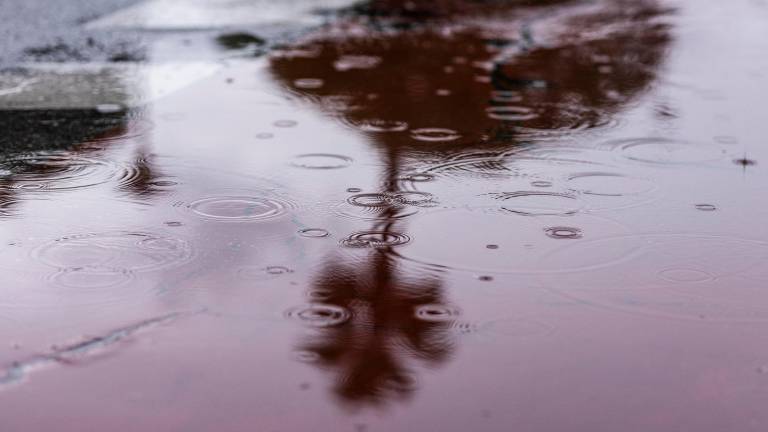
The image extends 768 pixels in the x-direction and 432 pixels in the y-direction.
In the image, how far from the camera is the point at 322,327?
199 centimetres

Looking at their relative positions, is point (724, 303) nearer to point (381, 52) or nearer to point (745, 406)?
point (745, 406)

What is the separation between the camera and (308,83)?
14.1ft

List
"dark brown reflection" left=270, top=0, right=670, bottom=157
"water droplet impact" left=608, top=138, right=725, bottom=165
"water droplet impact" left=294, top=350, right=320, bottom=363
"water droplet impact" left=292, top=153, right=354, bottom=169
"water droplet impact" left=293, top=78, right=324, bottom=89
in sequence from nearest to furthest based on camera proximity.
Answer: "water droplet impact" left=294, top=350, right=320, bottom=363
"water droplet impact" left=292, top=153, right=354, bottom=169
"water droplet impact" left=608, top=138, right=725, bottom=165
"dark brown reflection" left=270, top=0, right=670, bottom=157
"water droplet impact" left=293, top=78, right=324, bottom=89

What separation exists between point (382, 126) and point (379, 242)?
47.2 inches

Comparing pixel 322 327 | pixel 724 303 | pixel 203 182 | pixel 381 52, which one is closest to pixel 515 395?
pixel 322 327

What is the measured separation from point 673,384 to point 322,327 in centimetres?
65

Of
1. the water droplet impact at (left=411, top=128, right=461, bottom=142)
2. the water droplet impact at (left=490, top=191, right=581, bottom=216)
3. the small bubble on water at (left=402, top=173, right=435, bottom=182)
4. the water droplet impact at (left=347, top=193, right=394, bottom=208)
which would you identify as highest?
the water droplet impact at (left=411, top=128, right=461, bottom=142)

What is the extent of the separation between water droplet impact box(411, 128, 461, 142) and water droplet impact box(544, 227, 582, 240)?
93 cm

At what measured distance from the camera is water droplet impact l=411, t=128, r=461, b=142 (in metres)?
3.44

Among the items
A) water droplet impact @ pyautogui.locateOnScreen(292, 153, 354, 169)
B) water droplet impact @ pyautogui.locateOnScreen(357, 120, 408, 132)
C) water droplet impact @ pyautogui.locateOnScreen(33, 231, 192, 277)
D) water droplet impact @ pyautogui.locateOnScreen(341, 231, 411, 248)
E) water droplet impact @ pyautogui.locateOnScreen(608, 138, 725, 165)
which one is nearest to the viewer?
water droplet impact @ pyautogui.locateOnScreen(33, 231, 192, 277)

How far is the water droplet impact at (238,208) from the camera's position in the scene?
262 centimetres

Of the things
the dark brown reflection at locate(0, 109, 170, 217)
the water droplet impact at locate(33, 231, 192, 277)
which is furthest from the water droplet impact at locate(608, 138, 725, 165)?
the water droplet impact at locate(33, 231, 192, 277)

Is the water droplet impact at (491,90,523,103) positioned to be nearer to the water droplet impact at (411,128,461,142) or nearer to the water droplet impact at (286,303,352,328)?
the water droplet impact at (411,128,461,142)

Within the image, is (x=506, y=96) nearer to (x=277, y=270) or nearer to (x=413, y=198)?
(x=413, y=198)
